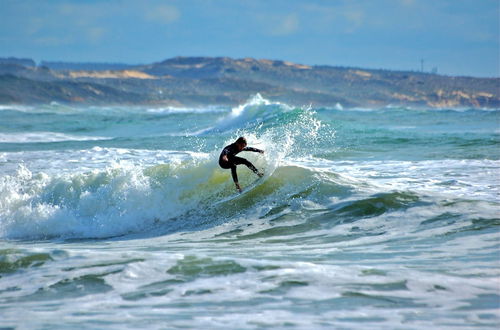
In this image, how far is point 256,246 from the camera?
9.59 meters

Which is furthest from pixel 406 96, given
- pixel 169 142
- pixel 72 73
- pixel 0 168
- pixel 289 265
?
pixel 289 265

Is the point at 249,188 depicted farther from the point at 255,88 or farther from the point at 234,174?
the point at 255,88

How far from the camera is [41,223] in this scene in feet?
39.8

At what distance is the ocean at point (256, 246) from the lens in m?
6.25

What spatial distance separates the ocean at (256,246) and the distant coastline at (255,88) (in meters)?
103

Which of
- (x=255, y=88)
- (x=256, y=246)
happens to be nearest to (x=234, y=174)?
(x=256, y=246)

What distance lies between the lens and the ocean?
20.5ft

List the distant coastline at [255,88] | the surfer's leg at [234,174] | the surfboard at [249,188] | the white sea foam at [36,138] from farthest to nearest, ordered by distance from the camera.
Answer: the distant coastline at [255,88] < the white sea foam at [36,138] < the surfboard at [249,188] < the surfer's leg at [234,174]

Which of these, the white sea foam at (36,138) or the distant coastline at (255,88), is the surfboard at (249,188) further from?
the distant coastline at (255,88)

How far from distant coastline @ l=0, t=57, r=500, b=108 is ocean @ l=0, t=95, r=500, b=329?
338 ft

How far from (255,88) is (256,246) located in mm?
149660

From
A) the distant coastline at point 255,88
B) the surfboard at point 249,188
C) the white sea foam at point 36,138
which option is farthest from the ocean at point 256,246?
the distant coastline at point 255,88

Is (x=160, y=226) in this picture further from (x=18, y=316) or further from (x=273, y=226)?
(x=18, y=316)

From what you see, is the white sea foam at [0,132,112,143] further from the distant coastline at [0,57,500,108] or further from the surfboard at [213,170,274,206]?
the distant coastline at [0,57,500,108]
